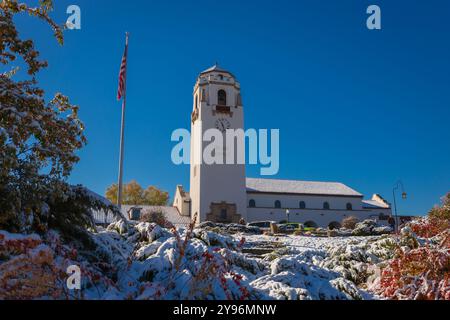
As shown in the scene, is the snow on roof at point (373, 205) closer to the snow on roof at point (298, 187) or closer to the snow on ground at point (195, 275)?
the snow on roof at point (298, 187)

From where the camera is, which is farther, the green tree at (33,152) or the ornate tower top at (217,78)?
the ornate tower top at (217,78)

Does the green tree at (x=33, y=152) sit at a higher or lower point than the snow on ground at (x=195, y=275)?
higher

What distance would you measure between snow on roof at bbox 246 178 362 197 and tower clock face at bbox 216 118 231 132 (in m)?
9.22

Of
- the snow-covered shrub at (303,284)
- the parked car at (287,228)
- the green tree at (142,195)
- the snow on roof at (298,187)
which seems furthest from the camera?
the green tree at (142,195)

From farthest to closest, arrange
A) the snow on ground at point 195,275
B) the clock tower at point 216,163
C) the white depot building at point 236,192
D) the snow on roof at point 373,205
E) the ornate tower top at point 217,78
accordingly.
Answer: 1. the snow on roof at point 373,205
2. the ornate tower top at point 217,78
3. the white depot building at point 236,192
4. the clock tower at point 216,163
5. the snow on ground at point 195,275

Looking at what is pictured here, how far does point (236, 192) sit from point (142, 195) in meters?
22.8

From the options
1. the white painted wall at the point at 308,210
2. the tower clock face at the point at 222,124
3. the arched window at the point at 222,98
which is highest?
the arched window at the point at 222,98

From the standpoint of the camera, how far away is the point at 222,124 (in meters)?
48.2

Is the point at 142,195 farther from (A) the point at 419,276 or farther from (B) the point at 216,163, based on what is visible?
(A) the point at 419,276

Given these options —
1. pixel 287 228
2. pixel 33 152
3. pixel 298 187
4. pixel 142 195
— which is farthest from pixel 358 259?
pixel 142 195

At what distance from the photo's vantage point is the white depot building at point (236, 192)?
4606 centimetres

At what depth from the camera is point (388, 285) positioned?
712cm

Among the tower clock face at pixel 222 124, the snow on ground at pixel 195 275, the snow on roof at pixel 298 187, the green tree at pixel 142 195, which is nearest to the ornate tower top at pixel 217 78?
the tower clock face at pixel 222 124
